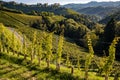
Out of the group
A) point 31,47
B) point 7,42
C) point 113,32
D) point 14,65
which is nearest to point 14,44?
point 7,42

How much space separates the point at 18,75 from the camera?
2073 inches

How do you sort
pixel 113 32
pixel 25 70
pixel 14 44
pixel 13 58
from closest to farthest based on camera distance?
pixel 25 70 < pixel 13 58 < pixel 14 44 < pixel 113 32

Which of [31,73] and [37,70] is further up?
[31,73]

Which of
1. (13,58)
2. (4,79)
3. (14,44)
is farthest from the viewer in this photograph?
(14,44)

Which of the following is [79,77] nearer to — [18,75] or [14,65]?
[18,75]

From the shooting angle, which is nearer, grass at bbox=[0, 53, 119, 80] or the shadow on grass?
grass at bbox=[0, 53, 119, 80]

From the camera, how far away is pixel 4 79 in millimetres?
50250

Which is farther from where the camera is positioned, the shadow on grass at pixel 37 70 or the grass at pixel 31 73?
the shadow on grass at pixel 37 70

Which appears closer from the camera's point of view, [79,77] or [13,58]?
[79,77]

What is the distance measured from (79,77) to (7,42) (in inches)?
1222

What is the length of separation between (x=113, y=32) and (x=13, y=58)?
462 feet

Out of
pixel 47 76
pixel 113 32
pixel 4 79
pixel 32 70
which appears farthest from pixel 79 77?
pixel 113 32

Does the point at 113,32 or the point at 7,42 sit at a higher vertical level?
the point at 7,42

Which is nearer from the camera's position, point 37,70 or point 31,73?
point 31,73
